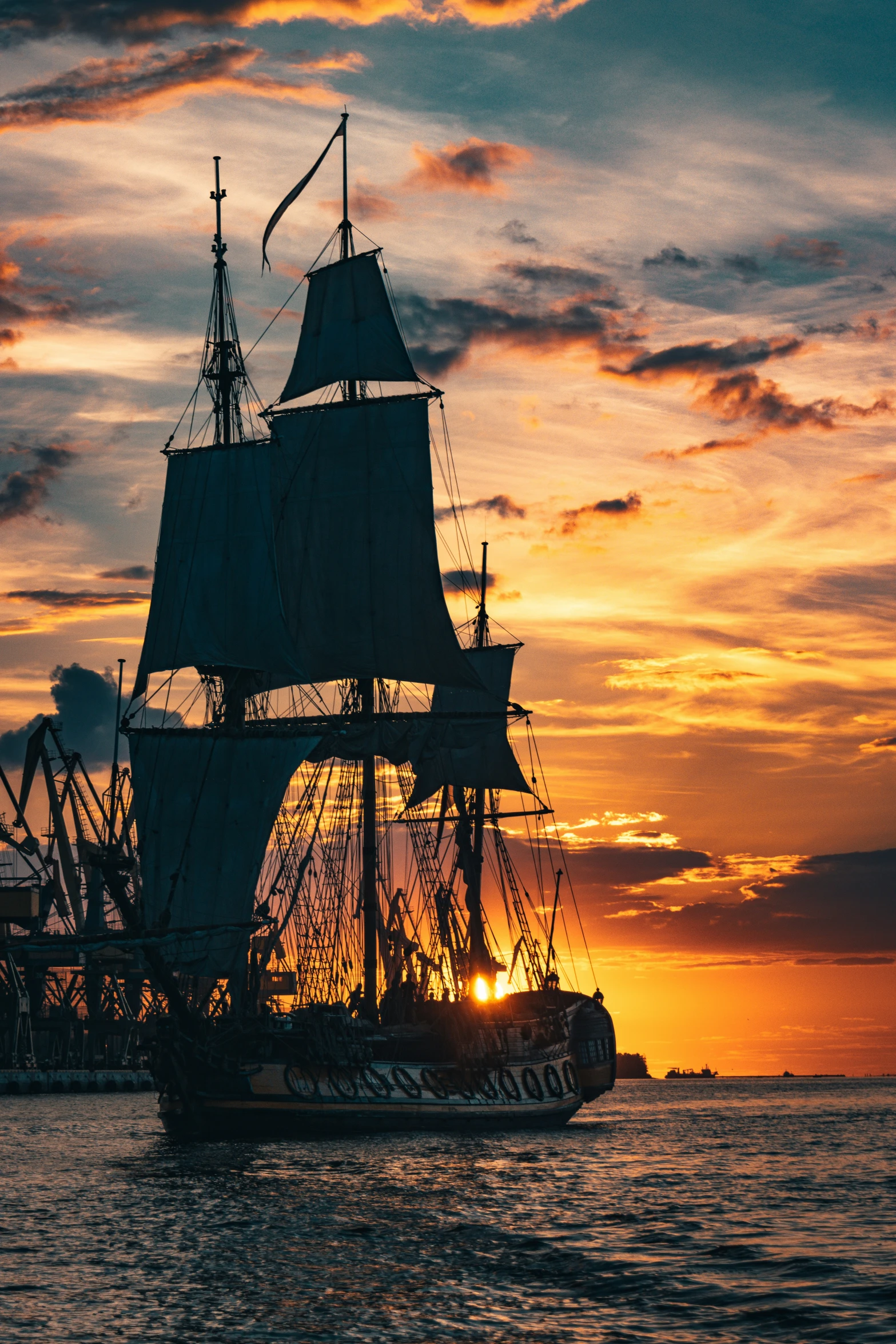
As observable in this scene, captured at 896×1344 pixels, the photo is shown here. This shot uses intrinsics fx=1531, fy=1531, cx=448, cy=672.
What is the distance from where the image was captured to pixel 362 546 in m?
102

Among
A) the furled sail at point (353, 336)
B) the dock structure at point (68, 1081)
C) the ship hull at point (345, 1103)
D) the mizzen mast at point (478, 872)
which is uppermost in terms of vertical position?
the furled sail at point (353, 336)

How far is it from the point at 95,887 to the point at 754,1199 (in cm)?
14189

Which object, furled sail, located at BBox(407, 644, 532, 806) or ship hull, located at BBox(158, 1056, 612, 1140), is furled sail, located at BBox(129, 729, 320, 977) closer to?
ship hull, located at BBox(158, 1056, 612, 1140)

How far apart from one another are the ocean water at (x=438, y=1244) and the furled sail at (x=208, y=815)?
15534 millimetres

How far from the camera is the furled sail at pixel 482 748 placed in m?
120

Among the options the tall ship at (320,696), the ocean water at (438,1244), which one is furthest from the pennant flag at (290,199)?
the ocean water at (438,1244)

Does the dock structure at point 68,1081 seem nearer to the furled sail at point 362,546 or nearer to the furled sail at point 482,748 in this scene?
the furled sail at point 482,748

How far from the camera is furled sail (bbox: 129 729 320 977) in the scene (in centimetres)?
9350

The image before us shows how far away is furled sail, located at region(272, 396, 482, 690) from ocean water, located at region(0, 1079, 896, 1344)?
1239 inches

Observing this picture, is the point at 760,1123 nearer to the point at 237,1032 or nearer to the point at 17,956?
the point at 237,1032

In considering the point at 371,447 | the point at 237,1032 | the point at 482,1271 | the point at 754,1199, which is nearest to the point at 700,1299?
the point at 482,1271

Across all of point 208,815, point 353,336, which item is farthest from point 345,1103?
point 353,336

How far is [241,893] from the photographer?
308 ft

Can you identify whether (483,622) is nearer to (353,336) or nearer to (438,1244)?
(353,336)
